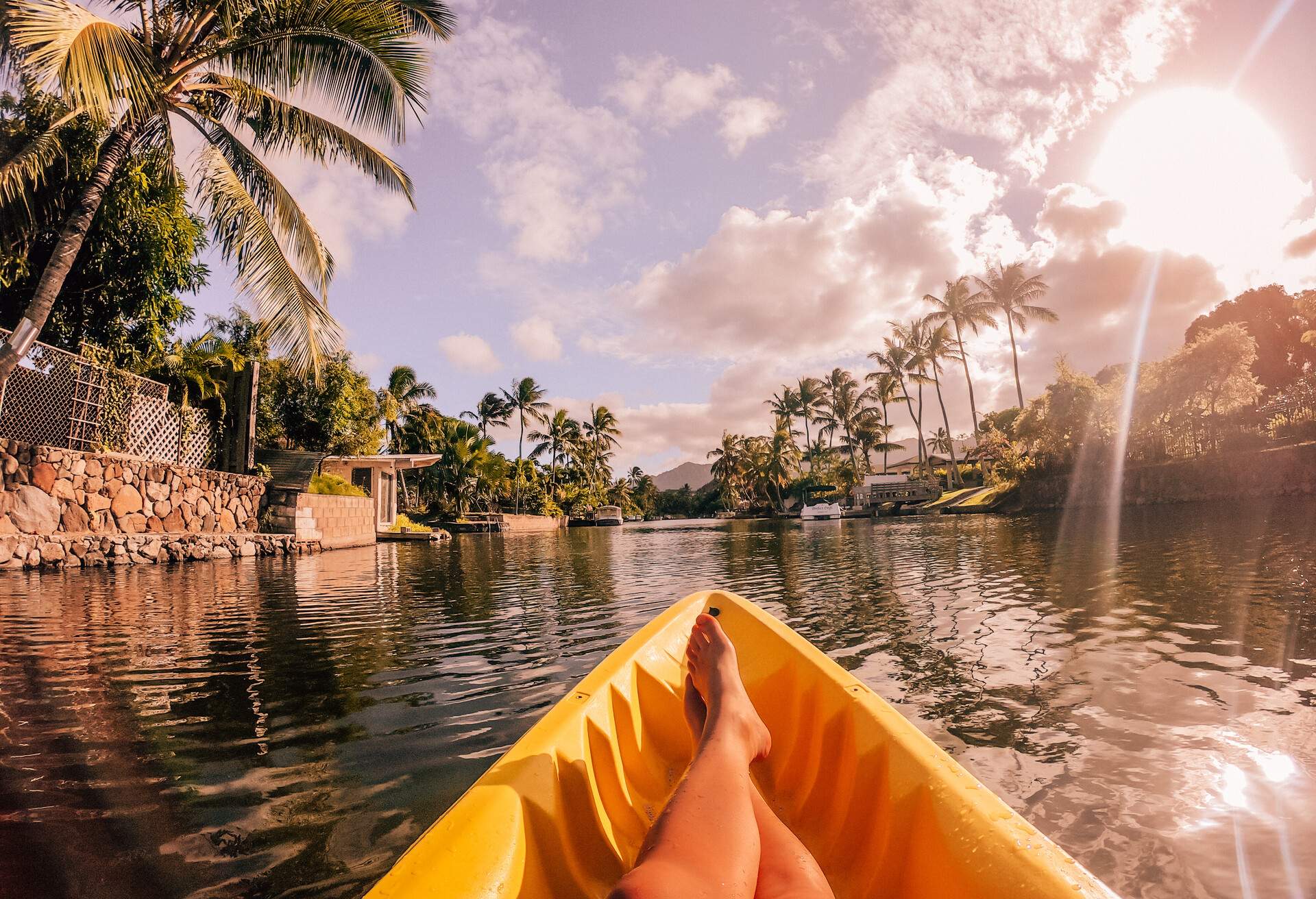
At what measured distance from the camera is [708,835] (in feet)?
3.97

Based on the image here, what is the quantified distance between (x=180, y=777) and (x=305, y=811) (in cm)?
78

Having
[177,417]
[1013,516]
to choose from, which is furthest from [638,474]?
[177,417]

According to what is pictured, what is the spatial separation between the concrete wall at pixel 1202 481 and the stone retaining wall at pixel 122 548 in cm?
3231

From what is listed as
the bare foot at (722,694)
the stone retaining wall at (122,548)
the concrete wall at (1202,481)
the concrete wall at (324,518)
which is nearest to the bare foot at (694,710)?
the bare foot at (722,694)

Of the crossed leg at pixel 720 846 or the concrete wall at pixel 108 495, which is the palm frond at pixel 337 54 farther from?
the crossed leg at pixel 720 846

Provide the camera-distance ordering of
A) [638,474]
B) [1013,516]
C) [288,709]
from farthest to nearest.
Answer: [638,474] < [1013,516] < [288,709]

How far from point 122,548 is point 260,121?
7849mm

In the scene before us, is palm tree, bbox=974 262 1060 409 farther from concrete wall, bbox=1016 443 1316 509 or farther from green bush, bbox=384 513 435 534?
green bush, bbox=384 513 435 534

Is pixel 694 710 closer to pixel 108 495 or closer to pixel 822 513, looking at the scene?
pixel 108 495

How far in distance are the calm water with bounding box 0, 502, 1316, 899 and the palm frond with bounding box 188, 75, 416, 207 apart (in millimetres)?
6705

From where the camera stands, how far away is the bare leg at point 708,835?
1.05 metres

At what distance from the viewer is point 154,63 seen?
745 cm

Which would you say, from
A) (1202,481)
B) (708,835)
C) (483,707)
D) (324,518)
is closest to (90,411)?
(324,518)

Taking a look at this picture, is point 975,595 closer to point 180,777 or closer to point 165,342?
point 180,777
